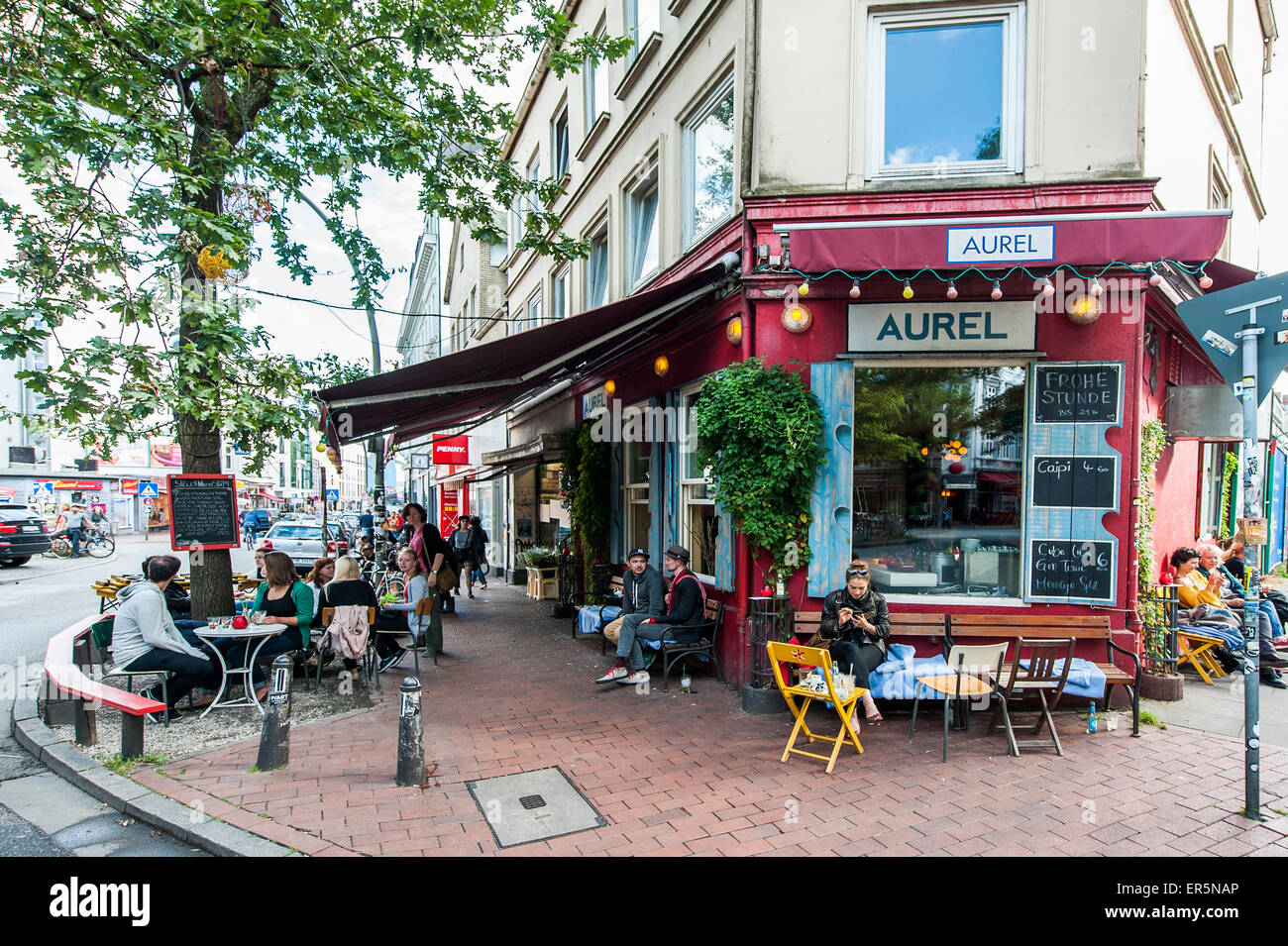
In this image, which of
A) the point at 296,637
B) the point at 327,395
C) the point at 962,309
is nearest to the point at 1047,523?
the point at 962,309

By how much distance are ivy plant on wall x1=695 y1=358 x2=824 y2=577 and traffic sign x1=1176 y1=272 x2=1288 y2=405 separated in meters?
2.71

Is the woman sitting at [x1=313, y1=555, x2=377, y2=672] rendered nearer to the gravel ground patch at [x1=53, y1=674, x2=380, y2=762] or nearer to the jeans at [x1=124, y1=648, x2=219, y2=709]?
the gravel ground patch at [x1=53, y1=674, x2=380, y2=762]

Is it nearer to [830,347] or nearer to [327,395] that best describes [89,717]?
[327,395]

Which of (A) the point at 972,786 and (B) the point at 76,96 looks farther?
(B) the point at 76,96

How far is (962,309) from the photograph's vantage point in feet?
20.1

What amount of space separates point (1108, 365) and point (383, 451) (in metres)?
13.2

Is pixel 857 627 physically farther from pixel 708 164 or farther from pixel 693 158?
pixel 693 158

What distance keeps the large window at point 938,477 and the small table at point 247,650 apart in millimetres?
5445

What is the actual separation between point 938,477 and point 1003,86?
11.5 ft

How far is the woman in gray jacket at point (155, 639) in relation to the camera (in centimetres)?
576

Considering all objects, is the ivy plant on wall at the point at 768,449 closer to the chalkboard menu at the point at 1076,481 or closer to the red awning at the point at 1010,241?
the red awning at the point at 1010,241

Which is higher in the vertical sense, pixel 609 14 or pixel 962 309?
pixel 609 14

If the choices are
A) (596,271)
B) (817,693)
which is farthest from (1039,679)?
(596,271)
